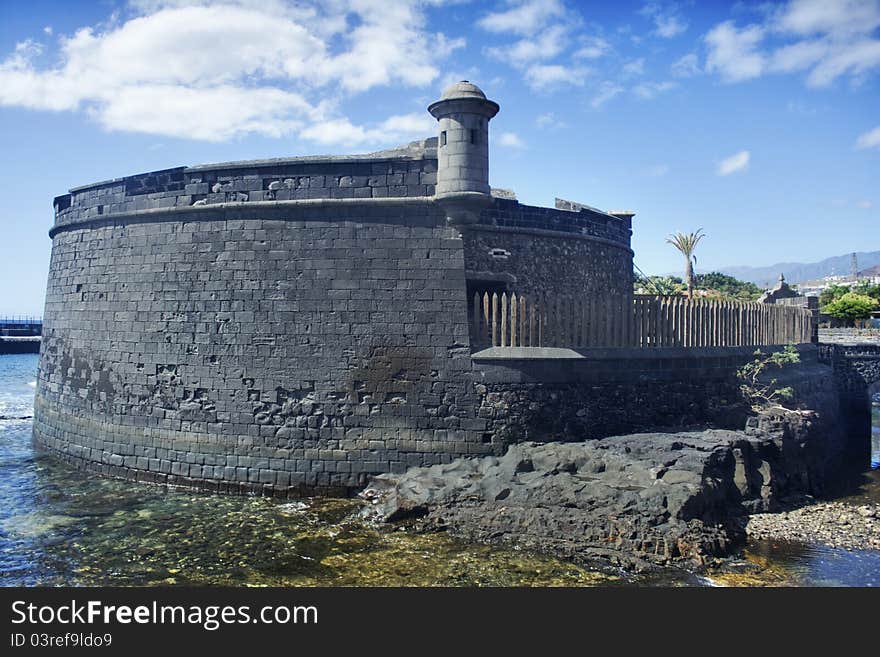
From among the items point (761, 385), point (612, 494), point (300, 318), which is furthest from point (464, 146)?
point (761, 385)

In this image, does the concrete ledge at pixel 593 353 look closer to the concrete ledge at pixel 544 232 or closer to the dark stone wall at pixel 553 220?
the concrete ledge at pixel 544 232

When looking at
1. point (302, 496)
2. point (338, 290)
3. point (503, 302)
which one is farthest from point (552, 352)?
point (302, 496)

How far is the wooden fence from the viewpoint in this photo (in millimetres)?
10836

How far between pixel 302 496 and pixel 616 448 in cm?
523

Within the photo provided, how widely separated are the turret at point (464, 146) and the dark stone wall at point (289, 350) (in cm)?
55

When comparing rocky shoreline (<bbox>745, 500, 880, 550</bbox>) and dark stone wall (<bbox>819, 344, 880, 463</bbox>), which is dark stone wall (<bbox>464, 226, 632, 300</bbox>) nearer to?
rocky shoreline (<bbox>745, 500, 880, 550</bbox>)

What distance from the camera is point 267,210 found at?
11.5 metres

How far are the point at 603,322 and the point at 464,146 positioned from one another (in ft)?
12.6

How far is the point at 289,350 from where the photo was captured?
36.5 feet

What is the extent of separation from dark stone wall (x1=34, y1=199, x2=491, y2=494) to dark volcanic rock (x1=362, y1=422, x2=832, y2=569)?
0.92 m

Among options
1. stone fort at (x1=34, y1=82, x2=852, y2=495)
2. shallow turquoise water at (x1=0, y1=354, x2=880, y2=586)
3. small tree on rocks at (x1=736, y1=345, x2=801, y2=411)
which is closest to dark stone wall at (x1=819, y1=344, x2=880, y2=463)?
small tree on rocks at (x1=736, y1=345, x2=801, y2=411)

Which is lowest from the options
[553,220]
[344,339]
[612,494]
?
[612,494]

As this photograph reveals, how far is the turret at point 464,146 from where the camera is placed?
34.9 ft

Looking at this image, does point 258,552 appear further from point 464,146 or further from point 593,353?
point 464,146
